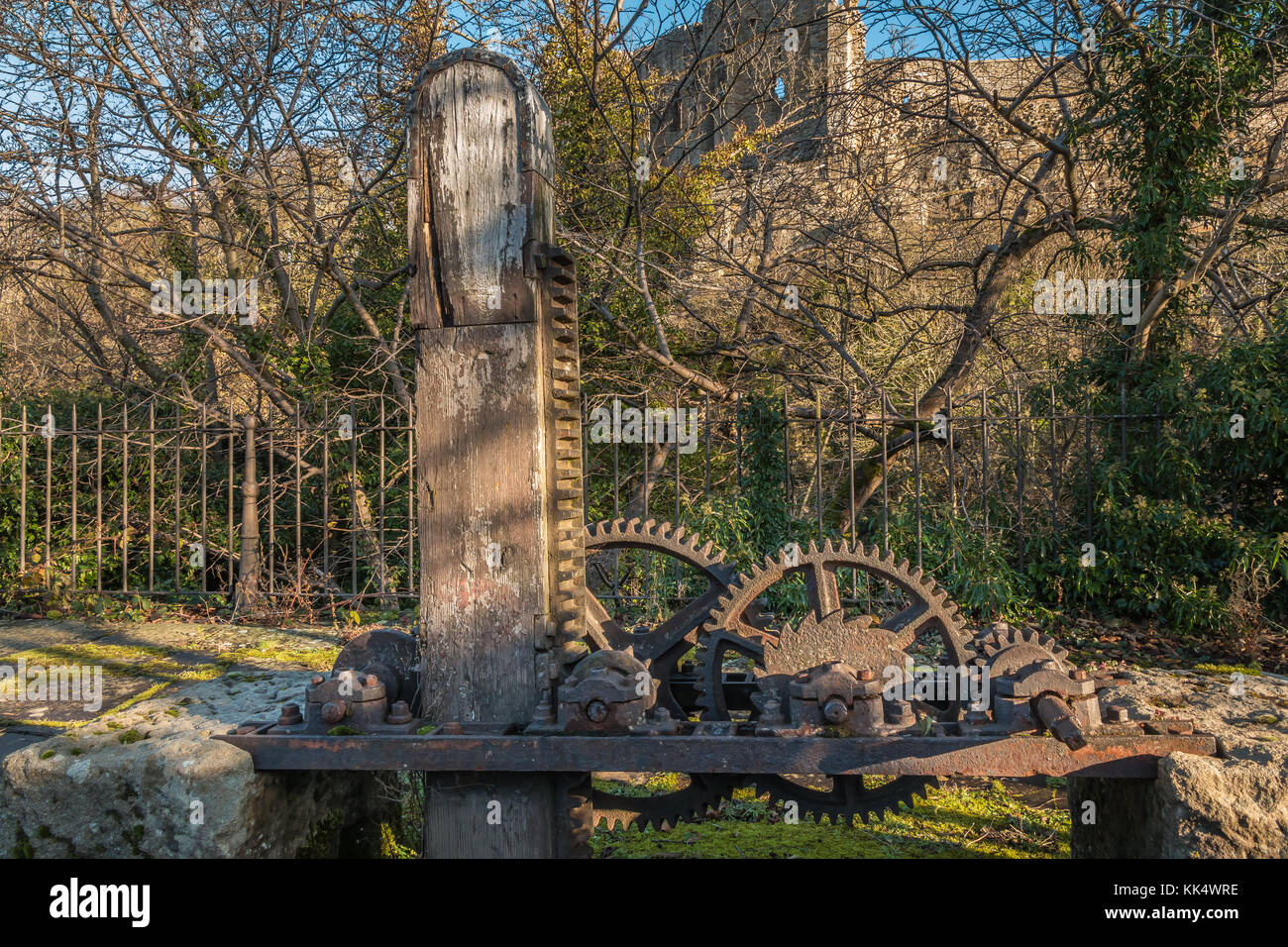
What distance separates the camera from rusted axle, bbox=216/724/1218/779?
8.96ft

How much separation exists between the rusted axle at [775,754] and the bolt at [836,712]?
0.22 feet

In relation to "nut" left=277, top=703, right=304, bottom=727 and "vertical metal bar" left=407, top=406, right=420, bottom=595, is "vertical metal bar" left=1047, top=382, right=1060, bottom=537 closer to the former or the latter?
"vertical metal bar" left=407, top=406, right=420, bottom=595

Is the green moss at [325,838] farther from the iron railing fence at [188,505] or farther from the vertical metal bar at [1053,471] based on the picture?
the vertical metal bar at [1053,471]

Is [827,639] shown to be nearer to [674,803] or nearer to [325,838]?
[674,803]

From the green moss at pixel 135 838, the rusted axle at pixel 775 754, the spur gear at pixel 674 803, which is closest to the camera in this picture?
the rusted axle at pixel 775 754

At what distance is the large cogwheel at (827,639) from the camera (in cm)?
322

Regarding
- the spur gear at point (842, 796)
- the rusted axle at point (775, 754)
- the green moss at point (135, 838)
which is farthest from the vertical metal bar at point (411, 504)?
the spur gear at point (842, 796)

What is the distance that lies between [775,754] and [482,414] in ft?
4.68

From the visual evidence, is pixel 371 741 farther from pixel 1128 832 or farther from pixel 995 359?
pixel 995 359

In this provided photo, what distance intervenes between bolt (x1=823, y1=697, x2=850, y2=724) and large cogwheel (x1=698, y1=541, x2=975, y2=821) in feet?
1.25

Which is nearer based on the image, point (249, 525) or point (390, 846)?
point (390, 846)

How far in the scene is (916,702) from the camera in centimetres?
332

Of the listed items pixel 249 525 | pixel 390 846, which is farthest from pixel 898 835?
pixel 249 525

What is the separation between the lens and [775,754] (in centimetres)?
278
